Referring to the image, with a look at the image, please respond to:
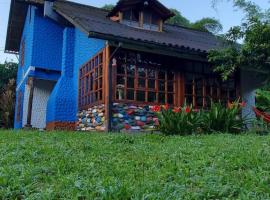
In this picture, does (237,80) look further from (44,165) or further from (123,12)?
(44,165)

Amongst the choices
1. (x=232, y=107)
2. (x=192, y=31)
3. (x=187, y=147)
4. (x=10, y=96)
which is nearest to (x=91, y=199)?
(x=187, y=147)

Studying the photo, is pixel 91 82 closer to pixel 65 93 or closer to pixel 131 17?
pixel 65 93

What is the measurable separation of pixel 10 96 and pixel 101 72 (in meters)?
9.79

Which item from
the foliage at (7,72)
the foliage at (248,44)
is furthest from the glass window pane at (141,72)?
the foliage at (7,72)

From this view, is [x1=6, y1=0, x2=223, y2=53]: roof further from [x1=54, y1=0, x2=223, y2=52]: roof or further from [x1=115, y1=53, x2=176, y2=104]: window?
[x1=115, y1=53, x2=176, y2=104]: window

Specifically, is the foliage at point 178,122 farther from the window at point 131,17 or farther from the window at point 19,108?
the window at point 19,108

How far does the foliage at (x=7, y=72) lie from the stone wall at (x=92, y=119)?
1216cm

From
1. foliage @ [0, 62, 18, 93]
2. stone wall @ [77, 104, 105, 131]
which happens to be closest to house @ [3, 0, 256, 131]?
stone wall @ [77, 104, 105, 131]

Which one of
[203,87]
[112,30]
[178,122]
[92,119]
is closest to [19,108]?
[92,119]

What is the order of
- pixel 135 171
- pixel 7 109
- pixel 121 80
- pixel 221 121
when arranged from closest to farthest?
pixel 135 171
pixel 221 121
pixel 121 80
pixel 7 109

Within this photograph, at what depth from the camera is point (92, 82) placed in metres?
12.3

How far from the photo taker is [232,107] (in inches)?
379

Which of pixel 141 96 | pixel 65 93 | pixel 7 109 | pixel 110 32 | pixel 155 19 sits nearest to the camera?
pixel 110 32

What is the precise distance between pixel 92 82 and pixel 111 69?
63.2 inches
